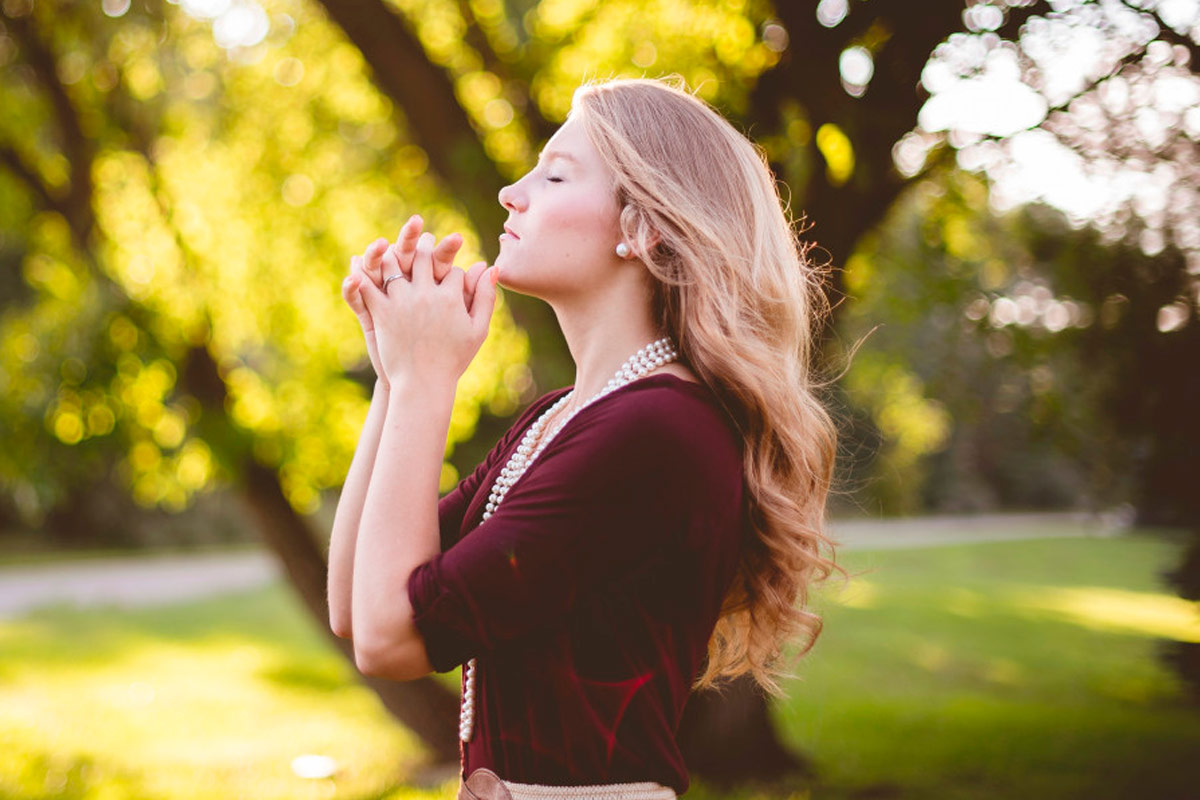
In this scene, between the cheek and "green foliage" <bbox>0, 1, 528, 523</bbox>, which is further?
"green foliage" <bbox>0, 1, 528, 523</bbox>

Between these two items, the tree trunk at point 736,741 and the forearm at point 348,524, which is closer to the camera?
the forearm at point 348,524

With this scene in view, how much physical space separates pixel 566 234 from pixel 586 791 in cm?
82

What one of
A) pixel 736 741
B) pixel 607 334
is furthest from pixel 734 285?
pixel 736 741

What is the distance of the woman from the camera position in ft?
4.54

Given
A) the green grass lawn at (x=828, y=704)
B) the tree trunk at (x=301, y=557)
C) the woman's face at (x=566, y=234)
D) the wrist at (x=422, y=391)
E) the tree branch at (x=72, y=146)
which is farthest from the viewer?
the green grass lawn at (x=828, y=704)

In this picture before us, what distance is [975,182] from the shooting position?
543cm

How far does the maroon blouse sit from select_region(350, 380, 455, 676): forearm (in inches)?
1.2

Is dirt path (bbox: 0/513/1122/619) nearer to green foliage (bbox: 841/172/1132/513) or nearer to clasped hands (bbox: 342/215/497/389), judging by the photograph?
green foliage (bbox: 841/172/1132/513)

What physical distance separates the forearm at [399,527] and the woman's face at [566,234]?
243 mm

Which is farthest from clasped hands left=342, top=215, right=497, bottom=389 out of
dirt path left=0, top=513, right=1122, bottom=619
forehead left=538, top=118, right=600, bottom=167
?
dirt path left=0, top=513, right=1122, bottom=619

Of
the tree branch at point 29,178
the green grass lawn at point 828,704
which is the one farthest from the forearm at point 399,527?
the tree branch at point 29,178

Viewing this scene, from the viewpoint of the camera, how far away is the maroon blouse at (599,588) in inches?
53.5

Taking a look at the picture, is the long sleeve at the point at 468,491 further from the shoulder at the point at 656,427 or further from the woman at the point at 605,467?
the shoulder at the point at 656,427

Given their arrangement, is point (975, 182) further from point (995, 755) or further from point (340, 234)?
point (340, 234)
